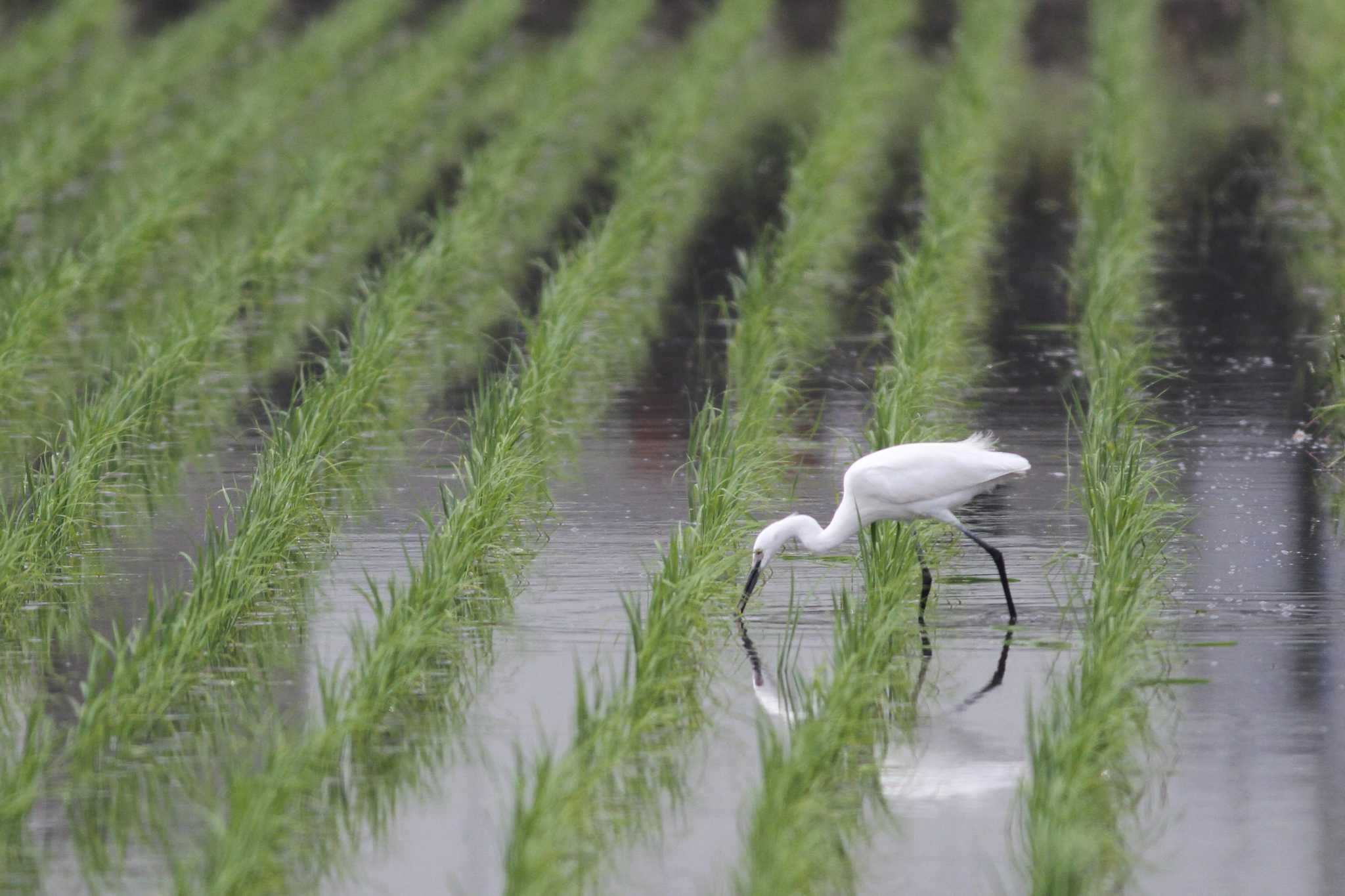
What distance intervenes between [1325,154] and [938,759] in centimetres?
1046

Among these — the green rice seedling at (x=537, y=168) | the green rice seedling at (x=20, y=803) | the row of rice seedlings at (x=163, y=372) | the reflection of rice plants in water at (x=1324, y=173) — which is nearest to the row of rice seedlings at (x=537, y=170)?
the green rice seedling at (x=537, y=168)

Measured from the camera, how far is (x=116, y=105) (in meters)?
20.6

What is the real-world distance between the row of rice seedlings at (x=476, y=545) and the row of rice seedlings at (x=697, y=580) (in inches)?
17.9

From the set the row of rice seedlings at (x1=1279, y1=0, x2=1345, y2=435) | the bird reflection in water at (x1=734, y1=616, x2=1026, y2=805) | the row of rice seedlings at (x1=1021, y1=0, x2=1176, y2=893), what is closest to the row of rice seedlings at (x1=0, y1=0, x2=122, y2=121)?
the row of rice seedlings at (x1=1021, y1=0, x2=1176, y2=893)

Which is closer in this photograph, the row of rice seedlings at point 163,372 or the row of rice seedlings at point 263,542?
the row of rice seedlings at point 263,542

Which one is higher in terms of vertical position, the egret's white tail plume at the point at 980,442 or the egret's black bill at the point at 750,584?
the egret's white tail plume at the point at 980,442

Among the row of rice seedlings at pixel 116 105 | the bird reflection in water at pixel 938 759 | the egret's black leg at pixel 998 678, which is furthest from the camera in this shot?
the row of rice seedlings at pixel 116 105

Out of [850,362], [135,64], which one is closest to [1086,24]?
[135,64]

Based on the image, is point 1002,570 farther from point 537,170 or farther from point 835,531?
point 537,170

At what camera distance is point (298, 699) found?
22.9ft

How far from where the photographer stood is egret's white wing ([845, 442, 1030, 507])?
7617 mm

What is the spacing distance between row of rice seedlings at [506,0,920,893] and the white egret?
1.06 feet

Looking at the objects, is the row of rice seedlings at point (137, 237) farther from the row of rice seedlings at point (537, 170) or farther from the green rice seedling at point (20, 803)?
the green rice seedling at point (20, 803)

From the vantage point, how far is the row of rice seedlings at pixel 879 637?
5469 mm
